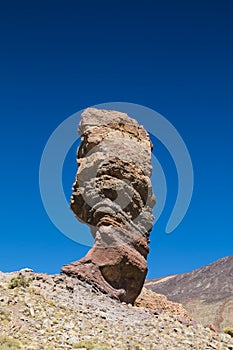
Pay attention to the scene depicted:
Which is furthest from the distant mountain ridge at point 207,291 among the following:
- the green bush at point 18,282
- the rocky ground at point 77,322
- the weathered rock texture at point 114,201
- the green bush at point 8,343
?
the green bush at point 8,343

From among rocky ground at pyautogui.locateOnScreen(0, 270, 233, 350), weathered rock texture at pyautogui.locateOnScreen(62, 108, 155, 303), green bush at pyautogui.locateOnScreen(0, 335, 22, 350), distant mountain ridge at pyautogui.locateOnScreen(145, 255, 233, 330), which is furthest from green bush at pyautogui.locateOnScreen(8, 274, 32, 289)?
distant mountain ridge at pyautogui.locateOnScreen(145, 255, 233, 330)

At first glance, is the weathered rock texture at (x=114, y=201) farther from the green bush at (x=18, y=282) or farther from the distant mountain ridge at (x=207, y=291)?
the distant mountain ridge at (x=207, y=291)

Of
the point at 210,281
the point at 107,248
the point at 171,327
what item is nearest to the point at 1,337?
the point at 171,327

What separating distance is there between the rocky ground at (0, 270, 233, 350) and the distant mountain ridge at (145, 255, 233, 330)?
43309 mm

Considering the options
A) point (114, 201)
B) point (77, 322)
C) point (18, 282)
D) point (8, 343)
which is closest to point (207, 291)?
point (114, 201)

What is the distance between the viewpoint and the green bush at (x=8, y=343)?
11867mm

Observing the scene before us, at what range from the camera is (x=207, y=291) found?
77750 millimetres

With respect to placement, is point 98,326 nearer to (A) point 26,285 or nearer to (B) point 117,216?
(A) point 26,285

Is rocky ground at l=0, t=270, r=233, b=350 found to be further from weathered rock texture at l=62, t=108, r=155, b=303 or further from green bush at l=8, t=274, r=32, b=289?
weathered rock texture at l=62, t=108, r=155, b=303

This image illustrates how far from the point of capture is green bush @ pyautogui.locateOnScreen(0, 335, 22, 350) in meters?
11.9

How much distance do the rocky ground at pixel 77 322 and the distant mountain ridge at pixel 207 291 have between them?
43.3 meters

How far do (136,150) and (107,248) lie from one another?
5942mm

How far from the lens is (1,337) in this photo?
12.5 m

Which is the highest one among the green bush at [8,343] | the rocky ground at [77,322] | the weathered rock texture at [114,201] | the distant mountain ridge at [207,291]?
the distant mountain ridge at [207,291]
